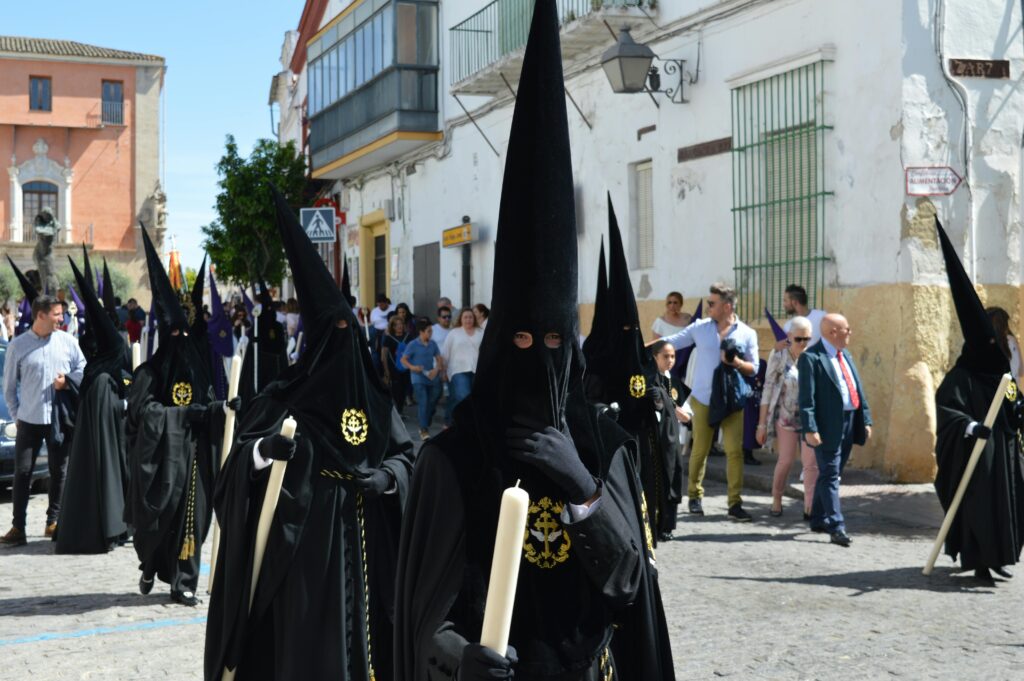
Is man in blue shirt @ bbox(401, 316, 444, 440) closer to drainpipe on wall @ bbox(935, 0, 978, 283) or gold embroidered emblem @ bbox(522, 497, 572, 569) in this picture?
drainpipe on wall @ bbox(935, 0, 978, 283)

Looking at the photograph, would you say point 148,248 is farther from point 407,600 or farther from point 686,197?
point 686,197

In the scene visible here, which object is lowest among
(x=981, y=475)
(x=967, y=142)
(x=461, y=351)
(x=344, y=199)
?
(x=981, y=475)

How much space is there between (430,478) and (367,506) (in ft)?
7.63

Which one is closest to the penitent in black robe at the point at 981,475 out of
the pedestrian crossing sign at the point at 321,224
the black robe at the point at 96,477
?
the black robe at the point at 96,477

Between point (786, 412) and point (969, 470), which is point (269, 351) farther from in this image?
point (969, 470)

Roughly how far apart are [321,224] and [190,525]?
897 cm

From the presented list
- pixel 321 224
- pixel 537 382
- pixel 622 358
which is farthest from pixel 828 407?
pixel 321 224

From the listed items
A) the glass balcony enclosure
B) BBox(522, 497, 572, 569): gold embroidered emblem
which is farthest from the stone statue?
Result: BBox(522, 497, 572, 569): gold embroidered emblem

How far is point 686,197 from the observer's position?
17.9 m

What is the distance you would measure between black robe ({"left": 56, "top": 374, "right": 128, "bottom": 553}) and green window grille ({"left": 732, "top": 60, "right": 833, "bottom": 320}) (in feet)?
26.6

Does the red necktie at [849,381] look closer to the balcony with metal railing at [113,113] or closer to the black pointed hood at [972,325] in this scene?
the black pointed hood at [972,325]

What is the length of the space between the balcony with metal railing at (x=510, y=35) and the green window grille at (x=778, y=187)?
2.62 m

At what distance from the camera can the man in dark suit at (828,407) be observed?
10.4m

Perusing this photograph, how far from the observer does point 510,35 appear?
22.7 m
